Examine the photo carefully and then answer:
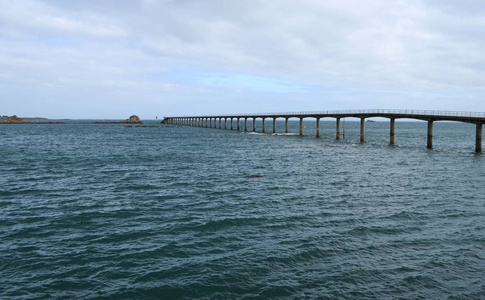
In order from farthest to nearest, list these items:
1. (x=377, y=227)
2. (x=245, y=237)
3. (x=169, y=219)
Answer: (x=169, y=219)
(x=377, y=227)
(x=245, y=237)

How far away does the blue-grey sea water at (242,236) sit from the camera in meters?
12.6

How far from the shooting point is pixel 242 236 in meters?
17.5

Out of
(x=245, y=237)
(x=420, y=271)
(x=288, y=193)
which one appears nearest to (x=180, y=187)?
(x=288, y=193)

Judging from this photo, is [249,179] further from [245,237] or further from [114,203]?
[245,237]

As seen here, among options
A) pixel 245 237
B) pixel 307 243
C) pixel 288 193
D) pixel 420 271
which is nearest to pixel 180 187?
pixel 288 193

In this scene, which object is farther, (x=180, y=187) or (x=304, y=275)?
(x=180, y=187)

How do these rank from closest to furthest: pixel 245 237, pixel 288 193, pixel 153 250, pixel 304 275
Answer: pixel 304 275 → pixel 153 250 → pixel 245 237 → pixel 288 193

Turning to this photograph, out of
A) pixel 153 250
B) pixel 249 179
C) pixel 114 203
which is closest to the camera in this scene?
pixel 153 250

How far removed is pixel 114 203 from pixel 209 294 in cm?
1392

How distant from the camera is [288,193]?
88.4 ft

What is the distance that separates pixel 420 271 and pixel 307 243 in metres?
4.76

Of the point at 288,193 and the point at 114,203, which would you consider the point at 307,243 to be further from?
the point at 114,203

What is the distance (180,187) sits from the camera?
29.2 meters

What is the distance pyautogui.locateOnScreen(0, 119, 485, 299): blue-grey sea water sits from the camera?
12.6 metres
